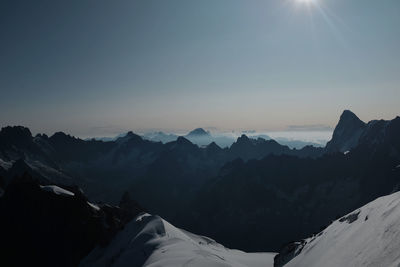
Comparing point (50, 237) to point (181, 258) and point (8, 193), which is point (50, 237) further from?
point (181, 258)

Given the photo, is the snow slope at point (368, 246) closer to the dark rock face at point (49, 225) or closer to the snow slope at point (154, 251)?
the snow slope at point (154, 251)

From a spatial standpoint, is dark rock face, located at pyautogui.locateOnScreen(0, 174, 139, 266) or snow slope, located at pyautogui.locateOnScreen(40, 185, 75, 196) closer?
dark rock face, located at pyautogui.locateOnScreen(0, 174, 139, 266)

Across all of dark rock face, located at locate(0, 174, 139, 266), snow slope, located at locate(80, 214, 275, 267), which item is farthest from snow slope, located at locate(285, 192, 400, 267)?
dark rock face, located at locate(0, 174, 139, 266)

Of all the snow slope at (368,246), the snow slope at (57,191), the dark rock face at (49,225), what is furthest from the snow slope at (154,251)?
the snow slope at (57,191)

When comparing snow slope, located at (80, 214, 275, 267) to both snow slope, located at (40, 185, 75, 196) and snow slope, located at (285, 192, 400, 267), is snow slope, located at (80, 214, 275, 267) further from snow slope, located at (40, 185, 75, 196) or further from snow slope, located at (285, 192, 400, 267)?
snow slope, located at (40, 185, 75, 196)

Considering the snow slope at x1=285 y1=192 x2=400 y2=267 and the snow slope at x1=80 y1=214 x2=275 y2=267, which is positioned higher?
the snow slope at x1=285 y1=192 x2=400 y2=267

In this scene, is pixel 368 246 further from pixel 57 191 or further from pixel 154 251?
pixel 57 191

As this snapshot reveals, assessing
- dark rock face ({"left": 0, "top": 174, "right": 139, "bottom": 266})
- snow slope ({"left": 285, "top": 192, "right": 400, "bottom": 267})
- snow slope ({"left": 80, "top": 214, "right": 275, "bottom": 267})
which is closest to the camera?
snow slope ({"left": 285, "top": 192, "right": 400, "bottom": 267})
